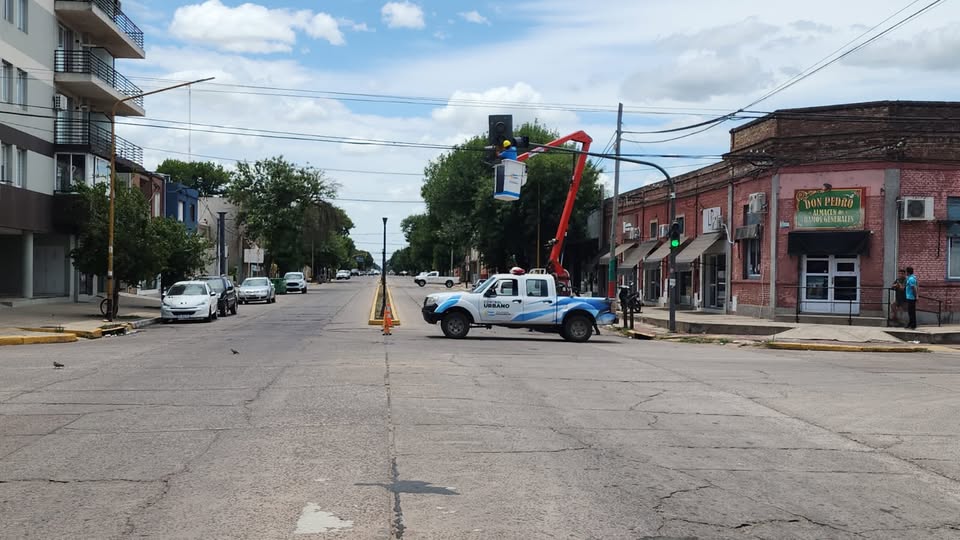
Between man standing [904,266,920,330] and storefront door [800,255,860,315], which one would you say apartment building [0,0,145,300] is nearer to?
storefront door [800,255,860,315]

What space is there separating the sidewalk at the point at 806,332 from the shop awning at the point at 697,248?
160 inches

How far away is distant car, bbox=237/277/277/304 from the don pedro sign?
31.2 m

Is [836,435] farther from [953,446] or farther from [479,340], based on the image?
[479,340]

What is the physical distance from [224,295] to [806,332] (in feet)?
74.4

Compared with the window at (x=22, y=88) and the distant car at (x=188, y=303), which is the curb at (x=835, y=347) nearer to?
the distant car at (x=188, y=303)

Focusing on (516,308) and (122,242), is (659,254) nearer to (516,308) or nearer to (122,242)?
(516,308)

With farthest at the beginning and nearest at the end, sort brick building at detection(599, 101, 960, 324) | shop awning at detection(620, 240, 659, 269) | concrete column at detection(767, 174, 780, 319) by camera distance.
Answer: shop awning at detection(620, 240, 659, 269) < concrete column at detection(767, 174, 780, 319) < brick building at detection(599, 101, 960, 324)

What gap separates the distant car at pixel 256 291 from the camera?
51625 mm

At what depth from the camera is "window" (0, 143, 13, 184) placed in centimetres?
3497

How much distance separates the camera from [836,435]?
10445 millimetres

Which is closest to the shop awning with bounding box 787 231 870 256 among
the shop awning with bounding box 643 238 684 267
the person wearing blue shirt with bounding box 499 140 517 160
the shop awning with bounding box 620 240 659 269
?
the shop awning with bounding box 643 238 684 267

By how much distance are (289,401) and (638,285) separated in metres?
37.8

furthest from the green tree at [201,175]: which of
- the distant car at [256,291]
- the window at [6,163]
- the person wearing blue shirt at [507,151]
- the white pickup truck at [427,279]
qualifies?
the person wearing blue shirt at [507,151]

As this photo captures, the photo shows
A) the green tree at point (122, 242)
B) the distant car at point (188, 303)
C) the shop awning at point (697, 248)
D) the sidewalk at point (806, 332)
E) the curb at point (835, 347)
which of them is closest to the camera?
the curb at point (835, 347)
